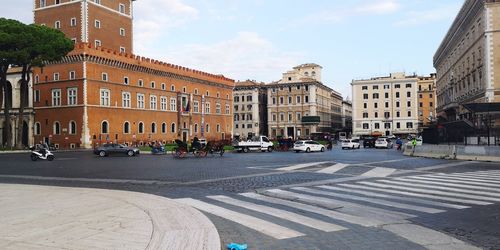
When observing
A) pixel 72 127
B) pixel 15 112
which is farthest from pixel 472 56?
pixel 15 112

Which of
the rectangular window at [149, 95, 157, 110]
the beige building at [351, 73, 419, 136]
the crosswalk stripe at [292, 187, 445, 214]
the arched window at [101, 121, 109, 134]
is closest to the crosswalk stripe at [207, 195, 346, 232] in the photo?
the crosswalk stripe at [292, 187, 445, 214]

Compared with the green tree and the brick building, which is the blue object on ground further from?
the brick building

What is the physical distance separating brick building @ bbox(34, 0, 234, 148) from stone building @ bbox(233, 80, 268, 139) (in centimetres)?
3182

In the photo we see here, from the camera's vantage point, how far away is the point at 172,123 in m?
79.2

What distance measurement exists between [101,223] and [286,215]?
3.72 m

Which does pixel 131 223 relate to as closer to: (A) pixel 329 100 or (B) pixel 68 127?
(B) pixel 68 127

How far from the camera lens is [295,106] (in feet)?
365

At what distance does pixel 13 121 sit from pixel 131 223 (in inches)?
2642

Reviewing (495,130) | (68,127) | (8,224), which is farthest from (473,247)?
(68,127)

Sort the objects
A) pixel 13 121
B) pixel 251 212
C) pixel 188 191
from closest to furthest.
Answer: pixel 251 212 → pixel 188 191 → pixel 13 121

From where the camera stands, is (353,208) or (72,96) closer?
(353,208)

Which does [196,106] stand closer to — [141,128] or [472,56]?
[141,128]

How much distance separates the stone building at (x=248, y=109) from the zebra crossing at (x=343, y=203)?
9903cm

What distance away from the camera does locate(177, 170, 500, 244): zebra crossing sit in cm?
846
